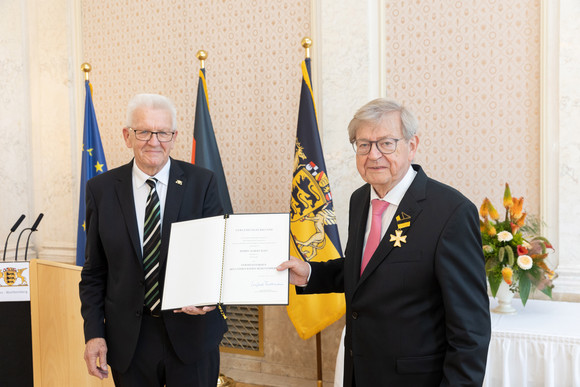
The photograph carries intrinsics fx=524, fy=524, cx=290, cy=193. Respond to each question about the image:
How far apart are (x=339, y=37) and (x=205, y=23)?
1.34 m

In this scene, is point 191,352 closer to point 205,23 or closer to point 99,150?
point 99,150

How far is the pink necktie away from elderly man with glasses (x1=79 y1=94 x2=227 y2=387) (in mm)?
717

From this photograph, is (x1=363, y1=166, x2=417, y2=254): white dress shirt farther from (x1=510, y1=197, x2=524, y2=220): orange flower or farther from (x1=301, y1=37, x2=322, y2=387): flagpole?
(x1=301, y1=37, x2=322, y2=387): flagpole

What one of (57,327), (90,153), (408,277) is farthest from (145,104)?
(90,153)

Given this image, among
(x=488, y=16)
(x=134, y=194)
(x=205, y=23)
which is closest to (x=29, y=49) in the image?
(x=205, y=23)

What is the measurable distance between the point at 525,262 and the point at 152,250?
1.96 meters

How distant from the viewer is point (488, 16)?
146 inches

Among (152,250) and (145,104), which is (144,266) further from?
(145,104)

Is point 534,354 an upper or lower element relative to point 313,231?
lower

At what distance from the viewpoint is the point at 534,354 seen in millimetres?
2584

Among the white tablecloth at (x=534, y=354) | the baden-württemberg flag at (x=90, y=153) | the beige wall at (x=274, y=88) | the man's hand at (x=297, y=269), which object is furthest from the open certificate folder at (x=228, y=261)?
the baden-württemberg flag at (x=90, y=153)

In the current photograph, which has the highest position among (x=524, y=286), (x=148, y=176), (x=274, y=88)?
(x=274, y=88)

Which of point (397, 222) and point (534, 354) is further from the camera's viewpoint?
point (534, 354)

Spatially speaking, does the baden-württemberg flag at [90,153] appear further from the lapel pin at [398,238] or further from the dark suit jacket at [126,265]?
the lapel pin at [398,238]
